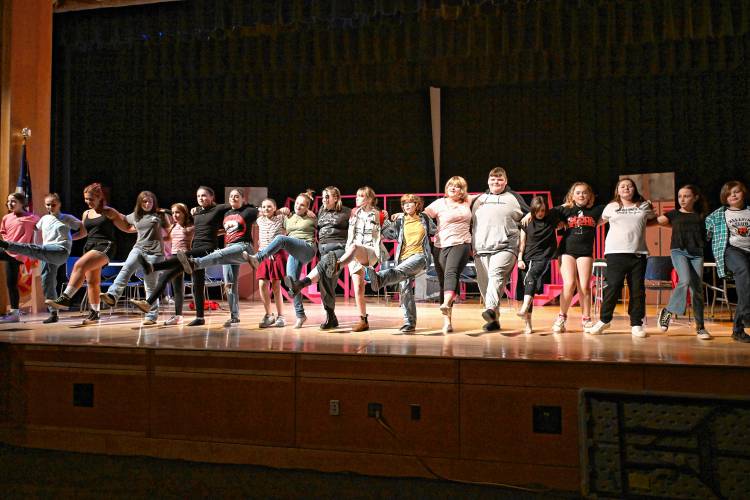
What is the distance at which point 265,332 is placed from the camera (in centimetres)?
544

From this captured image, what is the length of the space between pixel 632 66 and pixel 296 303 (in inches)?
245

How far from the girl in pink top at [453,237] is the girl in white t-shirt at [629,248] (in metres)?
1.20

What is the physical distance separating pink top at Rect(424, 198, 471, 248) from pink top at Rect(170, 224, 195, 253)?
2.66 metres

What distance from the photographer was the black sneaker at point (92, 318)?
6123 mm

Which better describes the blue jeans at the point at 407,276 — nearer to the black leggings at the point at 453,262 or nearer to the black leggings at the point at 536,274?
the black leggings at the point at 453,262

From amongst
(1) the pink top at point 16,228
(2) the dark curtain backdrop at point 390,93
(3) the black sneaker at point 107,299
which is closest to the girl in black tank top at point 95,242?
(1) the pink top at point 16,228

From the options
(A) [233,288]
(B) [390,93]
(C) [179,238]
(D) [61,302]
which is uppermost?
(B) [390,93]

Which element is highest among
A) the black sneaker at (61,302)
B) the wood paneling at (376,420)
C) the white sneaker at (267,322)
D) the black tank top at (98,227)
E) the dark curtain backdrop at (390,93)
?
the dark curtain backdrop at (390,93)

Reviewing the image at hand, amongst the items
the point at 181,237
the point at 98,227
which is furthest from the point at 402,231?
the point at 98,227

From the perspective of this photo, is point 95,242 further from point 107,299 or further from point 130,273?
point 107,299

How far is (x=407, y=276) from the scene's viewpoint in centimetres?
544

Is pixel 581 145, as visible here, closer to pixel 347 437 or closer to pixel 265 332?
pixel 265 332

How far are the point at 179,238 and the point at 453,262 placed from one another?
3122 millimetres

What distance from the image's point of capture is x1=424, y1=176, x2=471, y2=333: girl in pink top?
539 centimetres
